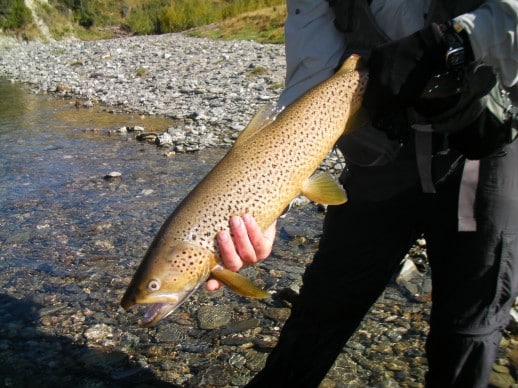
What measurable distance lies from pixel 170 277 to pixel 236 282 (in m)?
0.26

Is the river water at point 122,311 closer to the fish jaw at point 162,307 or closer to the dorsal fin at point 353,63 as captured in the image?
the fish jaw at point 162,307

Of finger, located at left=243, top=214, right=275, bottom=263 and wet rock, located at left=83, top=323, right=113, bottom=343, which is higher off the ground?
finger, located at left=243, top=214, right=275, bottom=263

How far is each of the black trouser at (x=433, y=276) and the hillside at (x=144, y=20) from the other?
23.9 m

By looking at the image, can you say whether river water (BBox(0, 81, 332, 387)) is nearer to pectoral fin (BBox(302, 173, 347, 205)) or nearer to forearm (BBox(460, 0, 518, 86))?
pectoral fin (BBox(302, 173, 347, 205))

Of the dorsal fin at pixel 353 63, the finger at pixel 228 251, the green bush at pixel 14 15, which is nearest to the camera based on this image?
the finger at pixel 228 251

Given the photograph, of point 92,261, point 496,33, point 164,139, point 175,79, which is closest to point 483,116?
point 496,33

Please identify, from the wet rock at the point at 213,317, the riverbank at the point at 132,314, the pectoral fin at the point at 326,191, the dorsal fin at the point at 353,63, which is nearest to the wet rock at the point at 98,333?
the riverbank at the point at 132,314

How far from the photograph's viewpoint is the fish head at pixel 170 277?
7.23 feet

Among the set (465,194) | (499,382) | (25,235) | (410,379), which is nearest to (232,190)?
(465,194)

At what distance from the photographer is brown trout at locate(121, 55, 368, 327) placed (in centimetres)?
221

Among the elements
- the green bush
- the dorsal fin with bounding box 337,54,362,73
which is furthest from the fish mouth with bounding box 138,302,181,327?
the green bush

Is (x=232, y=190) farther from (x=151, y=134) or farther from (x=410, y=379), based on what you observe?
(x=151, y=134)

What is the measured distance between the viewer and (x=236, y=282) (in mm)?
2174

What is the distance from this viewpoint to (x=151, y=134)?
9.48m
